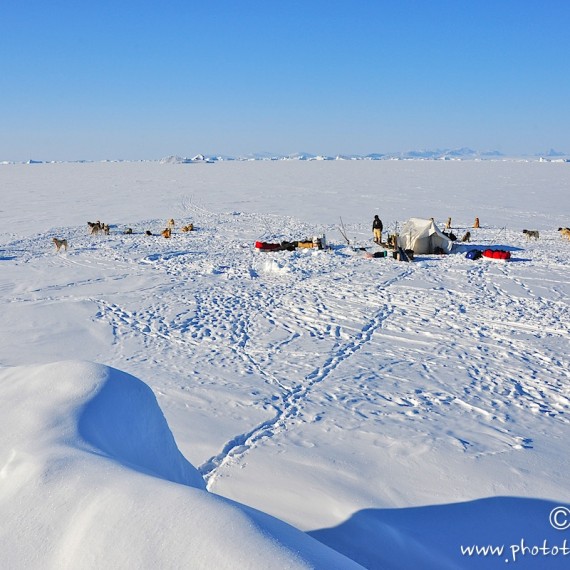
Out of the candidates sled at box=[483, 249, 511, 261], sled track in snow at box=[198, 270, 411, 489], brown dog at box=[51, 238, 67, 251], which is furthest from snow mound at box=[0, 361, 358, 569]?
brown dog at box=[51, 238, 67, 251]

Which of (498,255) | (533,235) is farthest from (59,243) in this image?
(533,235)

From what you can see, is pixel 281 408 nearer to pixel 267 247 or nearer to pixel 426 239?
pixel 267 247

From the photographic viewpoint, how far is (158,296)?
12633mm

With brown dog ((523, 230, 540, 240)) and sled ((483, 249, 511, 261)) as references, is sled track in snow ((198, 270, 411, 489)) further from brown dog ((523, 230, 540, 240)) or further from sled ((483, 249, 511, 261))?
brown dog ((523, 230, 540, 240))

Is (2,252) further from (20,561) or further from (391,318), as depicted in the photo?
(20,561)

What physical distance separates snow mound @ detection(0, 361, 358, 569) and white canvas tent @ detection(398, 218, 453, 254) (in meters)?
14.9

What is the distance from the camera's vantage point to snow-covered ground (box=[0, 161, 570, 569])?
7.79 feet

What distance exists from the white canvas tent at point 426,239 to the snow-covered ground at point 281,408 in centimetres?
141

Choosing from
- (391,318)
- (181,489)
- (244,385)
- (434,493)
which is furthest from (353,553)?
(391,318)

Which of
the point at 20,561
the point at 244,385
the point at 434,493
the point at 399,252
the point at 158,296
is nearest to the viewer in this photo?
the point at 20,561

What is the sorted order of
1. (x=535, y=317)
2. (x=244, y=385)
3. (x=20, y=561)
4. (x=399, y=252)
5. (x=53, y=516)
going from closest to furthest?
(x=20, y=561) < (x=53, y=516) < (x=244, y=385) < (x=535, y=317) < (x=399, y=252)

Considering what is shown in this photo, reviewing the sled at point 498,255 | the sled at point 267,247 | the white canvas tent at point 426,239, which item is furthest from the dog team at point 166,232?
the sled at point 267,247

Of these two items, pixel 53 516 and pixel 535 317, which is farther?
pixel 535 317

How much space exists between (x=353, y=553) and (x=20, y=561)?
277cm
